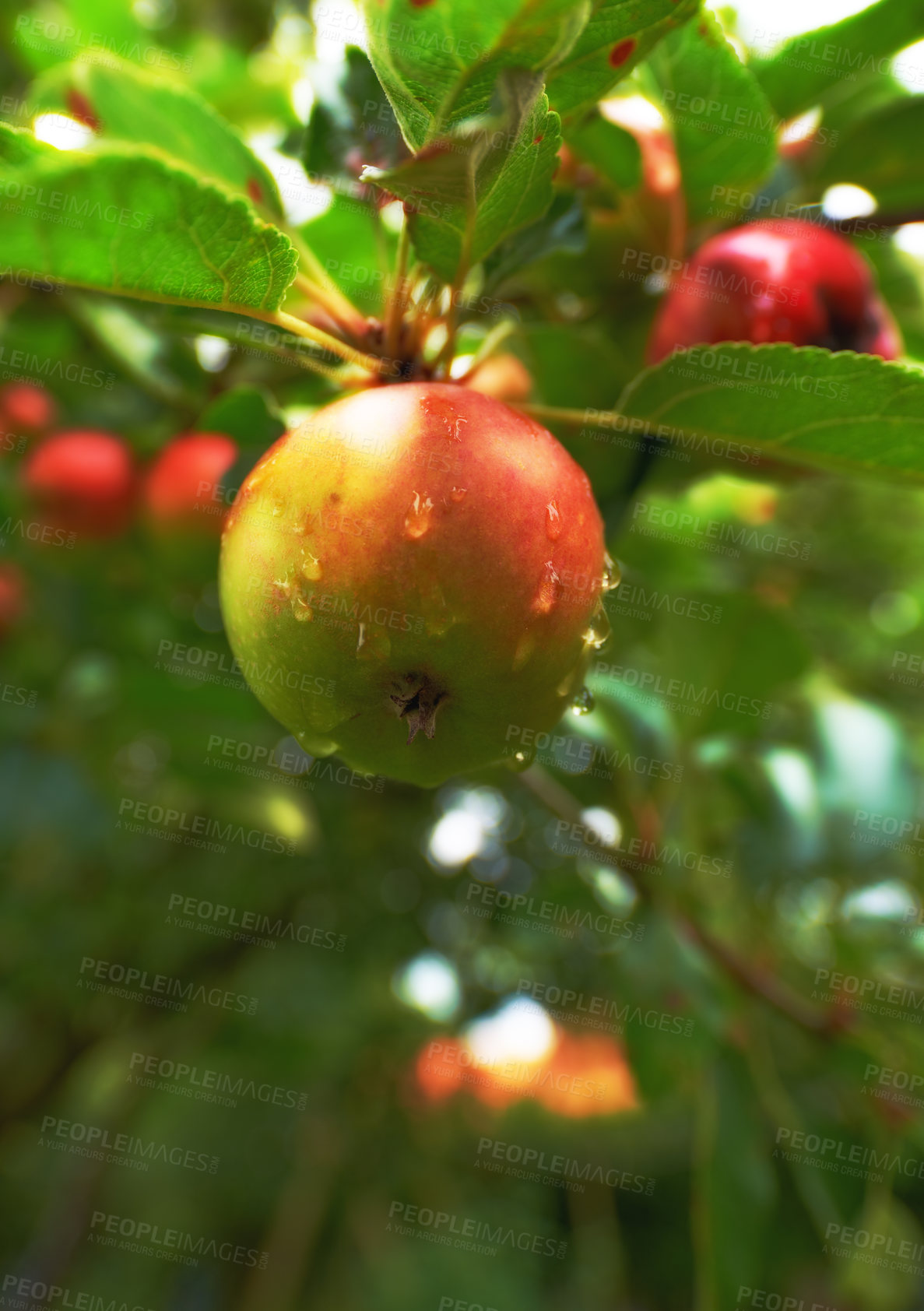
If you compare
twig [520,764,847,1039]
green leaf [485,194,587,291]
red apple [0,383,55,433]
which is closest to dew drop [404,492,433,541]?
green leaf [485,194,587,291]

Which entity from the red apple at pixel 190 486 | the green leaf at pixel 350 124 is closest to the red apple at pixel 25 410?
the red apple at pixel 190 486

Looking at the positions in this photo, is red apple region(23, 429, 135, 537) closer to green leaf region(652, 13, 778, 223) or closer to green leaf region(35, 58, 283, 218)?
green leaf region(35, 58, 283, 218)

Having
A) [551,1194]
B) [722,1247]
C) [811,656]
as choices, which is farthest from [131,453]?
[551,1194]

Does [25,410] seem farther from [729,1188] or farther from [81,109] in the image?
[729,1188]

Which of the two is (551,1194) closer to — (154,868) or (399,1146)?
(399,1146)

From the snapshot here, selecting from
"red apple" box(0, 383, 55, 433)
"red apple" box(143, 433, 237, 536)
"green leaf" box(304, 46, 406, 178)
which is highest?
"green leaf" box(304, 46, 406, 178)
